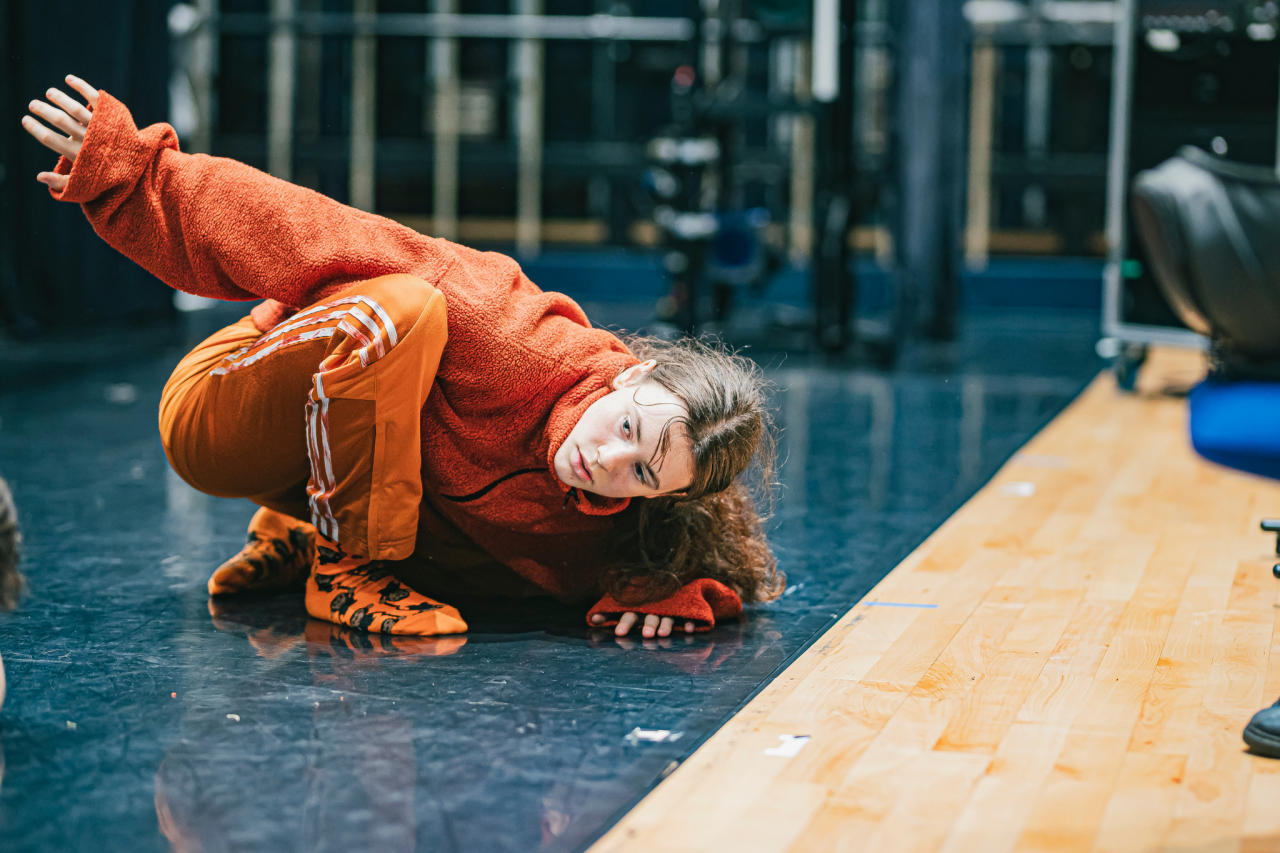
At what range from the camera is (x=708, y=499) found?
185 cm

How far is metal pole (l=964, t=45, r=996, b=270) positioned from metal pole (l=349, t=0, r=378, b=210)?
3218 millimetres

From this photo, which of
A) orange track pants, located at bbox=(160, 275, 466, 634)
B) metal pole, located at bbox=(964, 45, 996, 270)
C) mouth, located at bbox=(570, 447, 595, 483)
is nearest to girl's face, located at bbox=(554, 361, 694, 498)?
mouth, located at bbox=(570, 447, 595, 483)

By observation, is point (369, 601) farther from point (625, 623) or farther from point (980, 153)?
point (980, 153)

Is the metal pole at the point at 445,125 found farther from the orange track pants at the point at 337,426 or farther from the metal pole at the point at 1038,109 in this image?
the orange track pants at the point at 337,426

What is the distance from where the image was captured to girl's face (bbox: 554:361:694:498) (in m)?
1.62

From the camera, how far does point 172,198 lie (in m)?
1.71

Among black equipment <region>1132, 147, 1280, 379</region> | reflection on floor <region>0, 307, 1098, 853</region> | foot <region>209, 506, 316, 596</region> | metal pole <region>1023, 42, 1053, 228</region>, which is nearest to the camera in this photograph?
reflection on floor <region>0, 307, 1098, 853</region>

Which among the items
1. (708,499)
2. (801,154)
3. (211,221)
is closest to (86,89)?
(211,221)

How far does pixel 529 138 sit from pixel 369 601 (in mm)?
5949

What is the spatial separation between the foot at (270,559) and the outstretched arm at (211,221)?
430mm

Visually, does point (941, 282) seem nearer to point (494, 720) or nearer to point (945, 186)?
point (945, 186)

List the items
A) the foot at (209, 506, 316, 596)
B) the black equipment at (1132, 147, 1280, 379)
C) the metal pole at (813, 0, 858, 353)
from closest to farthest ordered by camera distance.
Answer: the black equipment at (1132, 147, 1280, 379) < the foot at (209, 506, 316, 596) < the metal pole at (813, 0, 858, 353)

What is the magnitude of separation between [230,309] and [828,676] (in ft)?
17.1

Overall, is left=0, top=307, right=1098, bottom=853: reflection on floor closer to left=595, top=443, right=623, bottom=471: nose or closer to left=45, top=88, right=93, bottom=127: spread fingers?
left=595, top=443, right=623, bottom=471: nose
